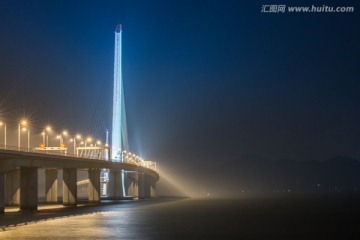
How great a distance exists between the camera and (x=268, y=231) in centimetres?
5403

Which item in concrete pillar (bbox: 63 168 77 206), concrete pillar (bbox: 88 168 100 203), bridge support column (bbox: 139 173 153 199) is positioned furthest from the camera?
bridge support column (bbox: 139 173 153 199)

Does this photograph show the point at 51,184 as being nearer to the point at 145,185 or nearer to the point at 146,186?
the point at 145,185

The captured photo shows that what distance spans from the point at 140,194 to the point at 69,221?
108 m

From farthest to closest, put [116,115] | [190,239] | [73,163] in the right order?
[116,115]
[73,163]
[190,239]

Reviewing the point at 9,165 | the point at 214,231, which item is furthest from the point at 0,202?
the point at 214,231

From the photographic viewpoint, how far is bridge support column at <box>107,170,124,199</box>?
151 m

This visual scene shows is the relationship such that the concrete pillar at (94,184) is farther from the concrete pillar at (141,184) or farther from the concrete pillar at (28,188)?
the concrete pillar at (141,184)

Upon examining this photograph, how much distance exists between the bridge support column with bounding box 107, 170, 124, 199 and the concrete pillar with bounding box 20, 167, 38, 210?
66839 mm

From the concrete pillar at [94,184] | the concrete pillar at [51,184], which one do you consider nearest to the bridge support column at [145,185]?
the concrete pillar at [94,184]

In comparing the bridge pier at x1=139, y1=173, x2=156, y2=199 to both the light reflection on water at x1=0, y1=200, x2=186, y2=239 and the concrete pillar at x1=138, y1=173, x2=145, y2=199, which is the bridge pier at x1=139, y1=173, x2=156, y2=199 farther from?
the light reflection on water at x1=0, y1=200, x2=186, y2=239

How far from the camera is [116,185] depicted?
151125mm

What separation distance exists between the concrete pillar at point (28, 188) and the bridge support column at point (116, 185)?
66839 mm

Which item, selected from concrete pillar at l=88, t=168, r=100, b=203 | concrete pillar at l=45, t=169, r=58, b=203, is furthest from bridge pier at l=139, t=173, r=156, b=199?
concrete pillar at l=45, t=169, r=58, b=203

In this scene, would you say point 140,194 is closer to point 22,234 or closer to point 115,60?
point 115,60
